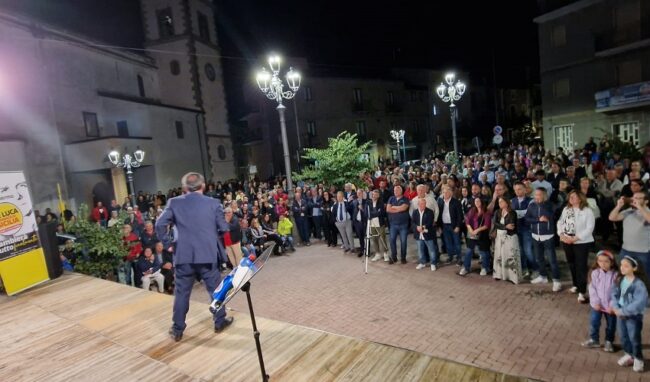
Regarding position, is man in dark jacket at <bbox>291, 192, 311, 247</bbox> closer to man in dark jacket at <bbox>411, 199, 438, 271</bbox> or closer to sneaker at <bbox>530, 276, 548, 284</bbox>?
man in dark jacket at <bbox>411, 199, 438, 271</bbox>

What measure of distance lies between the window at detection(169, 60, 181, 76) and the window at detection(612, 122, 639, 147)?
95.6 ft

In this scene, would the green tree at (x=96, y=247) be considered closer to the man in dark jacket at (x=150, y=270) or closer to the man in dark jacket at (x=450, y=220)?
the man in dark jacket at (x=150, y=270)

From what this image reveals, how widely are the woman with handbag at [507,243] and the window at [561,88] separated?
21.7 meters

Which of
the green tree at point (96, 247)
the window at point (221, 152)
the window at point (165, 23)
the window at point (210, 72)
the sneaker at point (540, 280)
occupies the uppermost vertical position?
the window at point (165, 23)

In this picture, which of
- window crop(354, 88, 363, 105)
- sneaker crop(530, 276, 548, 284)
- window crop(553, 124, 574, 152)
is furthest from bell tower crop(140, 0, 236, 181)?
sneaker crop(530, 276, 548, 284)

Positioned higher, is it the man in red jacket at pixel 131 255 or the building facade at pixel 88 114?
the building facade at pixel 88 114

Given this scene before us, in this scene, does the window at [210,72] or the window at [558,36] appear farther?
the window at [210,72]

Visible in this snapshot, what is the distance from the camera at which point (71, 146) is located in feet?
64.5

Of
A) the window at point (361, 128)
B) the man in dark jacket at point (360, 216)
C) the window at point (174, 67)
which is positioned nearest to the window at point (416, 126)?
the window at point (361, 128)

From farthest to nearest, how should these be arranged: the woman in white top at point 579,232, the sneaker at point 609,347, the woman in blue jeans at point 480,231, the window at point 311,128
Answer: the window at point 311,128, the woman in blue jeans at point 480,231, the woman in white top at point 579,232, the sneaker at point 609,347

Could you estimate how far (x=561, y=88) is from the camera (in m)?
24.5

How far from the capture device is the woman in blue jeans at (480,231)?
25.1ft

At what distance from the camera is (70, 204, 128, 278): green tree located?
26.7 ft

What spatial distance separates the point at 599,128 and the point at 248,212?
70.4 feet
